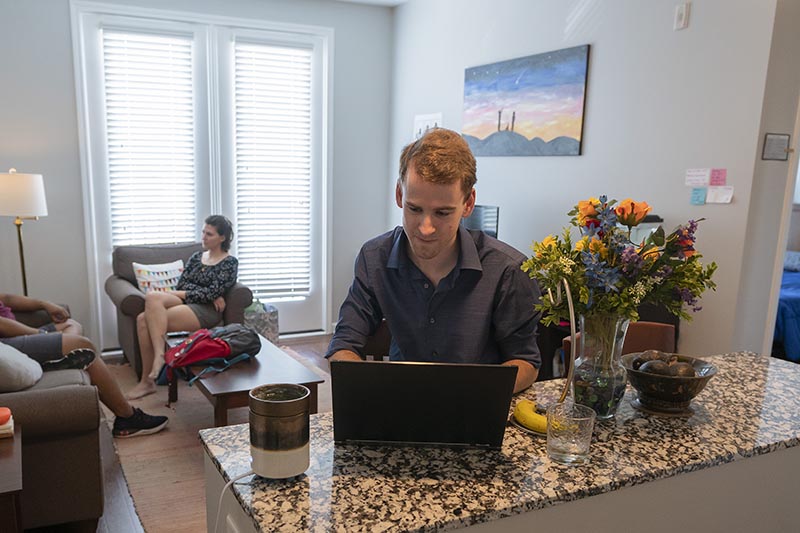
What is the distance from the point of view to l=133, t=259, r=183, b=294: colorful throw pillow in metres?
4.54

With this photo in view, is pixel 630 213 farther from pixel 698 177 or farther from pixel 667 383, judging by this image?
pixel 698 177

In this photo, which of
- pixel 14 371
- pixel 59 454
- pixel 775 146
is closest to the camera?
pixel 59 454

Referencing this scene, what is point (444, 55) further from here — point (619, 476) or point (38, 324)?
point (619, 476)

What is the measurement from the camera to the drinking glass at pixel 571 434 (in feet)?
3.76

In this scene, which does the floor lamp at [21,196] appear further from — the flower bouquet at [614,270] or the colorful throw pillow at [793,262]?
the colorful throw pillow at [793,262]

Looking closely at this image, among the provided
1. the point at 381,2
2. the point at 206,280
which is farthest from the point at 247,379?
the point at 381,2

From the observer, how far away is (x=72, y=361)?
10.1 ft

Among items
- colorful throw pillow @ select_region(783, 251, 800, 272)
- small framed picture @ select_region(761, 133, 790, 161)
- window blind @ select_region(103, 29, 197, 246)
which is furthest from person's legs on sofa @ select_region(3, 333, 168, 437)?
colorful throw pillow @ select_region(783, 251, 800, 272)

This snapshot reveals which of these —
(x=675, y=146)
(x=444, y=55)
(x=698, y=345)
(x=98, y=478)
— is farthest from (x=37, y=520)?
(x=444, y=55)

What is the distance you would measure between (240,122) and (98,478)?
134 inches

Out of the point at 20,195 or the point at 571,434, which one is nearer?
the point at 571,434

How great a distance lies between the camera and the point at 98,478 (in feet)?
7.77

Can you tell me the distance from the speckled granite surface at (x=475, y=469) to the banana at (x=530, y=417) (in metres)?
0.02

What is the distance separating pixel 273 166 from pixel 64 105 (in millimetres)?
1626
